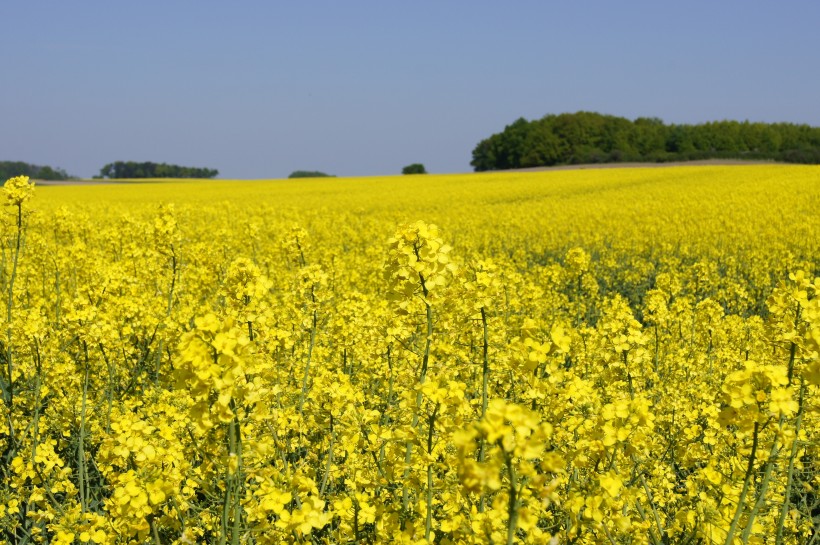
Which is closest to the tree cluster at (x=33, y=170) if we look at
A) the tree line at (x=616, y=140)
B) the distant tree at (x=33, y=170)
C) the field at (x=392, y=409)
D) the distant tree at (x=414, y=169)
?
the distant tree at (x=33, y=170)

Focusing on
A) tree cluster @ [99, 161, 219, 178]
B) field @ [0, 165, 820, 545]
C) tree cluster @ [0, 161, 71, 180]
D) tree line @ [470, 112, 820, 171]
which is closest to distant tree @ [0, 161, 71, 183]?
tree cluster @ [0, 161, 71, 180]

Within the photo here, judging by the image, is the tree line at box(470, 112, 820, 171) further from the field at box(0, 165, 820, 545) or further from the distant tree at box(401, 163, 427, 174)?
the field at box(0, 165, 820, 545)

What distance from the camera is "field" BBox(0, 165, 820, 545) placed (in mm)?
2398

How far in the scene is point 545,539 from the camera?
89.1 inches

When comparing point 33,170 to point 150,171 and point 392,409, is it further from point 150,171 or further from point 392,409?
point 392,409

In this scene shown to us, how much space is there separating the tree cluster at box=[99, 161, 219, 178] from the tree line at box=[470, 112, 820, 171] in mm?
36647

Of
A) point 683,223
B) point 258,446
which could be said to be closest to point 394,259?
point 258,446

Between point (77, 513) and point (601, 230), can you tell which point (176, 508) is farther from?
point (601, 230)

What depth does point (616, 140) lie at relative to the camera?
72.5m

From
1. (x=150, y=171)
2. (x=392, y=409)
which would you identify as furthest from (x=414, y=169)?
(x=392, y=409)

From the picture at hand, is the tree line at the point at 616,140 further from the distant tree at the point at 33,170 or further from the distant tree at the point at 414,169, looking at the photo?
the distant tree at the point at 33,170

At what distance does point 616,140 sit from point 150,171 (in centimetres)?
5956

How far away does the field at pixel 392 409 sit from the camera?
2398 millimetres

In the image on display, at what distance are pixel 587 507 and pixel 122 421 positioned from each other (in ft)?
6.28
